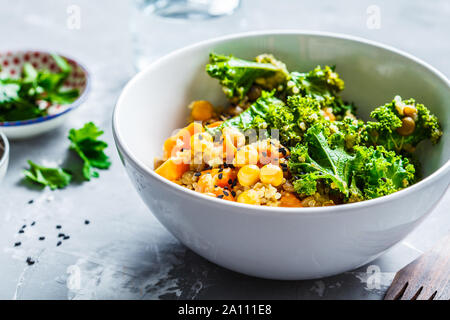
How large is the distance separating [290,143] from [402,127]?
45 cm

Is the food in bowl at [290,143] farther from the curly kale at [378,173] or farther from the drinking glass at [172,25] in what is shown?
the drinking glass at [172,25]

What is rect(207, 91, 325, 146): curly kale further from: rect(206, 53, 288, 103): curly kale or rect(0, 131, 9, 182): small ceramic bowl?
rect(0, 131, 9, 182): small ceramic bowl

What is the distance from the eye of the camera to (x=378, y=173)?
1711 millimetres

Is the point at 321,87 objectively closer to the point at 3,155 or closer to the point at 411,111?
the point at 411,111

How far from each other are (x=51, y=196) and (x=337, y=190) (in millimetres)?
1334

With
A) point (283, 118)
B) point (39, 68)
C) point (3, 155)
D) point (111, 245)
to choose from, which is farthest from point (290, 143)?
point (39, 68)

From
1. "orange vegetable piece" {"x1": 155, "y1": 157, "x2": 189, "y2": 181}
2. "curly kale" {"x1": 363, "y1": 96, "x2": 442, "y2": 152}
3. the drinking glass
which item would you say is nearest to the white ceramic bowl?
"curly kale" {"x1": 363, "y1": 96, "x2": 442, "y2": 152}

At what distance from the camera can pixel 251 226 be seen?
4.92ft

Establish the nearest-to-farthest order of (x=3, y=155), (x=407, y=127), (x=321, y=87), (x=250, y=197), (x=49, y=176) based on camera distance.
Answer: (x=250, y=197), (x=407, y=127), (x=321, y=87), (x=3, y=155), (x=49, y=176)

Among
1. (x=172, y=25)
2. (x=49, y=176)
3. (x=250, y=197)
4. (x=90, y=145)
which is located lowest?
(x=49, y=176)

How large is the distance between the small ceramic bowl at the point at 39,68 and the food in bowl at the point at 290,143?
0.78m

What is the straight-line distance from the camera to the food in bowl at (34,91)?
2.74 metres
